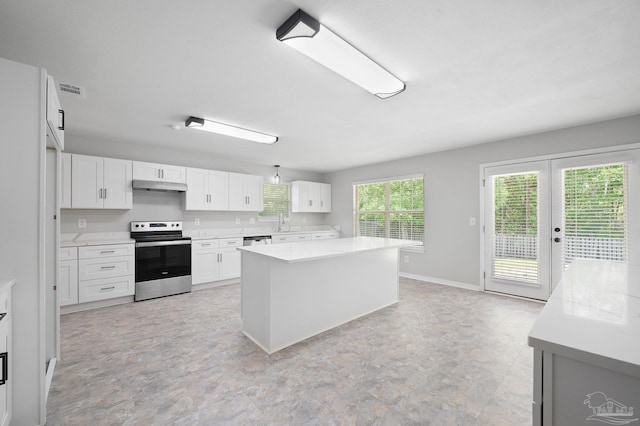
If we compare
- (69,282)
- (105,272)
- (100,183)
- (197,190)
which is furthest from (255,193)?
(69,282)

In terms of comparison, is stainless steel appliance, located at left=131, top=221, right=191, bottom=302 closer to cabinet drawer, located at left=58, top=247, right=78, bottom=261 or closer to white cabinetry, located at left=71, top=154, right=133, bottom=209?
white cabinetry, located at left=71, top=154, right=133, bottom=209

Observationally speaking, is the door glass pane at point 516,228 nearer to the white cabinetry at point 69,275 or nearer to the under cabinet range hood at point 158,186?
the under cabinet range hood at point 158,186

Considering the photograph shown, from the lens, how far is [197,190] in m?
4.87

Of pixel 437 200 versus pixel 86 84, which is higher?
pixel 86 84

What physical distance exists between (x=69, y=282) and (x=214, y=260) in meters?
1.86

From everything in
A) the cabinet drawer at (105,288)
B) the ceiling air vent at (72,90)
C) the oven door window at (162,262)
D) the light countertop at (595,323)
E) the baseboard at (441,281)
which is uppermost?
the ceiling air vent at (72,90)

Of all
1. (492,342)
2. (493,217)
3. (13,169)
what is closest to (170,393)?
(13,169)

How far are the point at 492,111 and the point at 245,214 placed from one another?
15.3ft

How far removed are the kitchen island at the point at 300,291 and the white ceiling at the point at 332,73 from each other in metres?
1.55

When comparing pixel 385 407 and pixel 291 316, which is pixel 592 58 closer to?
pixel 385 407

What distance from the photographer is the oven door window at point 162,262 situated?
4.02 metres

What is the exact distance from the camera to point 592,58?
2.02 meters

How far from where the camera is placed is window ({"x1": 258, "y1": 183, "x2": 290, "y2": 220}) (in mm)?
6234

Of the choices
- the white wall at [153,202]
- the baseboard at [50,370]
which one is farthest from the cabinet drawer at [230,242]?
the baseboard at [50,370]
